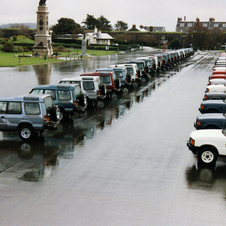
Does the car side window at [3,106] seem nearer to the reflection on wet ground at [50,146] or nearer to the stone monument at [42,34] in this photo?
the reflection on wet ground at [50,146]

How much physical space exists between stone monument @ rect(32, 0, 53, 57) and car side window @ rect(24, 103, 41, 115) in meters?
55.3

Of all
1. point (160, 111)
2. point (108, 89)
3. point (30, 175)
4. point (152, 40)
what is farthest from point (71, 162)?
point (152, 40)

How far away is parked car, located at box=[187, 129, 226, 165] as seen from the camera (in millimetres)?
13390

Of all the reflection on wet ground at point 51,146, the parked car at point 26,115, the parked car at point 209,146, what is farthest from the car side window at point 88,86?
the parked car at point 209,146

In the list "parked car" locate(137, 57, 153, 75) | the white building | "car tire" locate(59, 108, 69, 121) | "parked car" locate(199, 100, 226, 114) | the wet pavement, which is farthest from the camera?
the white building

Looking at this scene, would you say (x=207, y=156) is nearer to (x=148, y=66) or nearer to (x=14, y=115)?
(x=14, y=115)

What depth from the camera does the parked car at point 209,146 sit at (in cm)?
1339

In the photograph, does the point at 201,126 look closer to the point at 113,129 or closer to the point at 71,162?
the point at 113,129

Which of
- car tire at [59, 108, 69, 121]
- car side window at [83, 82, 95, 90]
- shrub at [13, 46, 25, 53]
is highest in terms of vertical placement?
car side window at [83, 82, 95, 90]

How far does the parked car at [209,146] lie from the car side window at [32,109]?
6353 millimetres

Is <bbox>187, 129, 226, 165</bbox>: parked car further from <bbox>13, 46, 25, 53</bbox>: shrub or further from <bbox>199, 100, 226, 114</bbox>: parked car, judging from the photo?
<bbox>13, 46, 25, 53</bbox>: shrub

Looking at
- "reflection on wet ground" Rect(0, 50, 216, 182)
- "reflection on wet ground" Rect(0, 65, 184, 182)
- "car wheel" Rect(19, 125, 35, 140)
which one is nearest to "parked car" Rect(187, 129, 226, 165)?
"reflection on wet ground" Rect(0, 50, 216, 182)

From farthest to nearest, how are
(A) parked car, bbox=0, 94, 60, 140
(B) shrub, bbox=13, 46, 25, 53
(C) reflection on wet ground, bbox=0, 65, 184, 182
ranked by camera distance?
(B) shrub, bbox=13, 46, 25, 53 < (A) parked car, bbox=0, 94, 60, 140 < (C) reflection on wet ground, bbox=0, 65, 184, 182

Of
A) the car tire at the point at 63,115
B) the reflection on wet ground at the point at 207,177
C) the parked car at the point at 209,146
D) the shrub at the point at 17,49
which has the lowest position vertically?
the shrub at the point at 17,49
